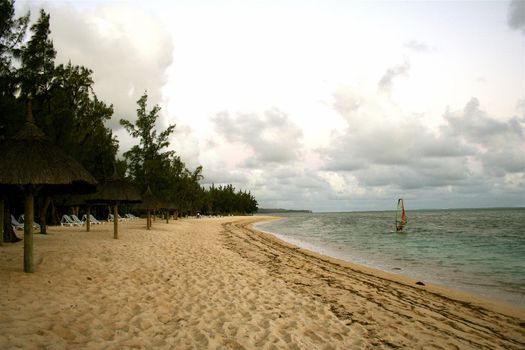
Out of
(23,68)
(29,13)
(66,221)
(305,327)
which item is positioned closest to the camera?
(305,327)

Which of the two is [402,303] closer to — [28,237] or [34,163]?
[28,237]

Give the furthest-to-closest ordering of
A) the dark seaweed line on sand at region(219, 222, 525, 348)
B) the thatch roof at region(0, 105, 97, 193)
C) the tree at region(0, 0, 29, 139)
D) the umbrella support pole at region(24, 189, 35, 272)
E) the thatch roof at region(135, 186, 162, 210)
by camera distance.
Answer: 1. the thatch roof at region(135, 186, 162, 210)
2. the tree at region(0, 0, 29, 139)
3. the umbrella support pole at region(24, 189, 35, 272)
4. the thatch roof at region(0, 105, 97, 193)
5. the dark seaweed line on sand at region(219, 222, 525, 348)

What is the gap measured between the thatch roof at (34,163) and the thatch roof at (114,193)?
857 centimetres

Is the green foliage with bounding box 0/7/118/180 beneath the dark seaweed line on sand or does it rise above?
above

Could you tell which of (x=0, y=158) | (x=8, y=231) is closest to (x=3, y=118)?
(x=8, y=231)

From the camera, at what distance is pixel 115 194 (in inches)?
704

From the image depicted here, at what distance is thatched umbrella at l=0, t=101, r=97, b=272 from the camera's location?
8.08m

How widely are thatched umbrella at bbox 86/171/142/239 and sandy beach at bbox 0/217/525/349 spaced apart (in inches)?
243

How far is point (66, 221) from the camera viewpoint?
88.6ft

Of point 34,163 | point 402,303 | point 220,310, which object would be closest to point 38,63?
point 34,163

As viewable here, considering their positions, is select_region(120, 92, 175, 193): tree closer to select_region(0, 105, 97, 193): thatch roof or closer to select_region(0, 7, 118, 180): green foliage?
select_region(0, 7, 118, 180): green foliage

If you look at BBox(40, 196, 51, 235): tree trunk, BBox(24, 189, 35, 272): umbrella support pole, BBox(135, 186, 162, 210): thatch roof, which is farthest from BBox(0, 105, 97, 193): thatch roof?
BBox(135, 186, 162, 210): thatch roof

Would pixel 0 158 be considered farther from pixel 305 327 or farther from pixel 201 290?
pixel 305 327

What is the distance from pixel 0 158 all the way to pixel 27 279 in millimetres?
3059
